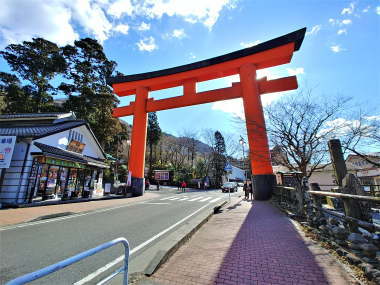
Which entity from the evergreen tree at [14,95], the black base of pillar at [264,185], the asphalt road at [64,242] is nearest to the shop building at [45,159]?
the asphalt road at [64,242]

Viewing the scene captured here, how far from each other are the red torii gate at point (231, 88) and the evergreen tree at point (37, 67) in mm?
10395

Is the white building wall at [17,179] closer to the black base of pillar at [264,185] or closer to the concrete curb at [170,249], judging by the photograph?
the concrete curb at [170,249]

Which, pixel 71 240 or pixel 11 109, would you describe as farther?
pixel 11 109

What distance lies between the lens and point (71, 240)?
4906 millimetres

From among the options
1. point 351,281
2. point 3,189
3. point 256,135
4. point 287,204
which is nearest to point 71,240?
point 351,281

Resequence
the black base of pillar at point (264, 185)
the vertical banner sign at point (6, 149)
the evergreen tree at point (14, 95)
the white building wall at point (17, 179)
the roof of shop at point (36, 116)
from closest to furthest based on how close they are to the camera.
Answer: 1. the vertical banner sign at point (6, 149)
2. the white building wall at point (17, 179)
3. the black base of pillar at point (264, 185)
4. the roof of shop at point (36, 116)
5. the evergreen tree at point (14, 95)

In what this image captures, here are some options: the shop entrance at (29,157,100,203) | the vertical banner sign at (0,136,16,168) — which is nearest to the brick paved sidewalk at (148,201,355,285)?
the vertical banner sign at (0,136,16,168)

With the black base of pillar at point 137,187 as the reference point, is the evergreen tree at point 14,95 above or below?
above

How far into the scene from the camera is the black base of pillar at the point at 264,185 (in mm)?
12853

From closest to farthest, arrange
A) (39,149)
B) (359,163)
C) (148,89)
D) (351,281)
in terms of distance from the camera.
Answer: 1. (351,281)
2. (39,149)
3. (148,89)
4. (359,163)

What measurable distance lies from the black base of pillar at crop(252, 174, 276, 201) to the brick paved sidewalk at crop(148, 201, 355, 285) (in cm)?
776

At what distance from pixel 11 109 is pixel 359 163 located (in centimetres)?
4439

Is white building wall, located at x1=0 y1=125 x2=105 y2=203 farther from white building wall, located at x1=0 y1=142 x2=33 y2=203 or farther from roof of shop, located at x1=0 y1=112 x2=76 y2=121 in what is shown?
roof of shop, located at x1=0 y1=112 x2=76 y2=121

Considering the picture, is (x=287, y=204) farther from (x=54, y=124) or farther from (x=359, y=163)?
(x=359, y=163)
